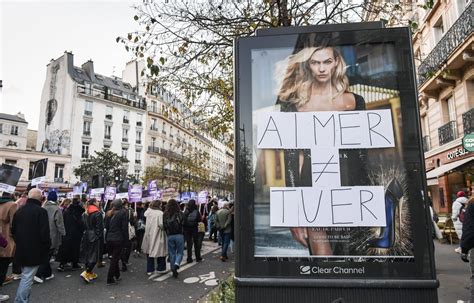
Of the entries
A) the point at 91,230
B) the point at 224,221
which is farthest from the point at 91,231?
the point at 224,221

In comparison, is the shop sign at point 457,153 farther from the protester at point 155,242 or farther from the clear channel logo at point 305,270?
the clear channel logo at point 305,270

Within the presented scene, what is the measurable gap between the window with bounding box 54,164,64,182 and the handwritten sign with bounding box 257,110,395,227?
176 feet

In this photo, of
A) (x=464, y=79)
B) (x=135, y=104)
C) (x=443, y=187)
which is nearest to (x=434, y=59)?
(x=464, y=79)

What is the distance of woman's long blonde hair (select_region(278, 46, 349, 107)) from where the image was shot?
242cm

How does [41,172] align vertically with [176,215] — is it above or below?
above

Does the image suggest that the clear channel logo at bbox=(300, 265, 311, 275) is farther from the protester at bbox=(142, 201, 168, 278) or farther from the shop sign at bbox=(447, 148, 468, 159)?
the shop sign at bbox=(447, 148, 468, 159)

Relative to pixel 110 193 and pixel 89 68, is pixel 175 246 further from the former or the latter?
pixel 89 68

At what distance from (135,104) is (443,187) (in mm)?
56091

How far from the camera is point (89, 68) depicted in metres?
62.9

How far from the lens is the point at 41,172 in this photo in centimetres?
1250

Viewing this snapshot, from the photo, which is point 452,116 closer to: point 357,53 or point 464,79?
point 464,79

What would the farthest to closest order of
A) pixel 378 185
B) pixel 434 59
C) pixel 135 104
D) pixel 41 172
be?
pixel 135 104, pixel 434 59, pixel 41 172, pixel 378 185

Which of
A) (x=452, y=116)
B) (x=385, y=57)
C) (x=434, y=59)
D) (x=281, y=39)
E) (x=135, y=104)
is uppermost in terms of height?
(x=135, y=104)

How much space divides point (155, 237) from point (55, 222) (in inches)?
93.9
